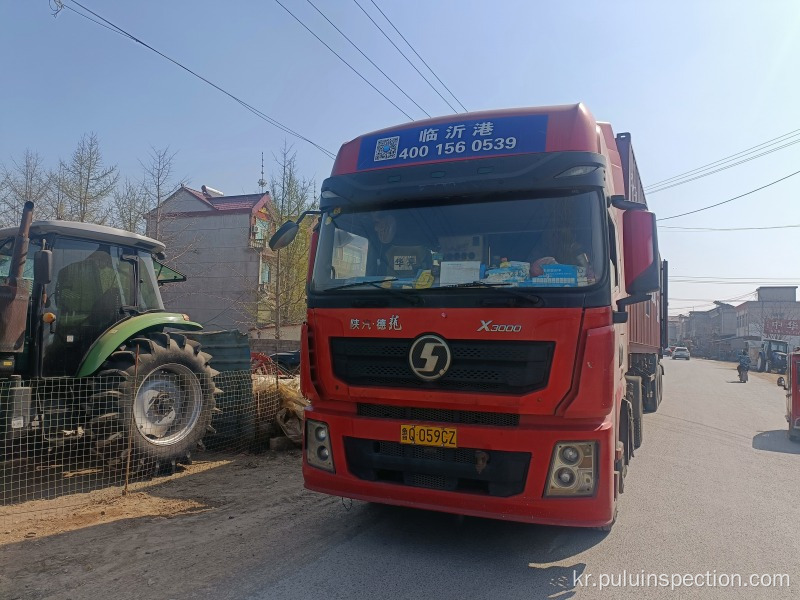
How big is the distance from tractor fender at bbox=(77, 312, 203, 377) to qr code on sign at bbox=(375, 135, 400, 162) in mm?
3525

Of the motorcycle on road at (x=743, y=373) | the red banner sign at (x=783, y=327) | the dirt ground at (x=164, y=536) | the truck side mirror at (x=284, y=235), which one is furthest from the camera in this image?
the red banner sign at (x=783, y=327)

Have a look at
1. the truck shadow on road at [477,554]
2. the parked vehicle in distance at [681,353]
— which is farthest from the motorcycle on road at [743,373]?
the parked vehicle in distance at [681,353]

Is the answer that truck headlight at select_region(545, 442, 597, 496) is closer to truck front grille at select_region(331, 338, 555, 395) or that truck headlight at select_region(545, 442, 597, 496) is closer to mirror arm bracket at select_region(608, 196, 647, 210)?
truck front grille at select_region(331, 338, 555, 395)

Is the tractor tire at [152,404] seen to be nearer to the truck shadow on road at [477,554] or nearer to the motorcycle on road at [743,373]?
the truck shadow on road at [477,554]

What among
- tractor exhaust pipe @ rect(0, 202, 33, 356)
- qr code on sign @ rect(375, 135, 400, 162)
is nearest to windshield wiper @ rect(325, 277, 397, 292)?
qr code on sign @ rect(375, 135, 400, 162)

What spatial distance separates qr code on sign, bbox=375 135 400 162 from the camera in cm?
455

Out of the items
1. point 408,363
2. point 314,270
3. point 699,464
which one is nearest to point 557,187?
point 408,363

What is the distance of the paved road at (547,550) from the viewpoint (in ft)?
11.7

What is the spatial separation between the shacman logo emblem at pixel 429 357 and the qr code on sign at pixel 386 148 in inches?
62.2

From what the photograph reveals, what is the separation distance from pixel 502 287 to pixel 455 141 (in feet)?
4.25

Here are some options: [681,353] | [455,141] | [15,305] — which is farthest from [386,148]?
[681,353]

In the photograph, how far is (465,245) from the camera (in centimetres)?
411

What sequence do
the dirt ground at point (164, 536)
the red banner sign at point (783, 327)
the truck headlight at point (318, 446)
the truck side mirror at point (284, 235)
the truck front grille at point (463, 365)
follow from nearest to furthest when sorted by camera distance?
the dirt ground at point (164, 536), the truck front grille at point (463, 365), the truck headlight at point (318, 446), the truck side mirror at point (284, 235), the red banner sign at point (783, 327)

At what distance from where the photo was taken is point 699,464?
7.48m
